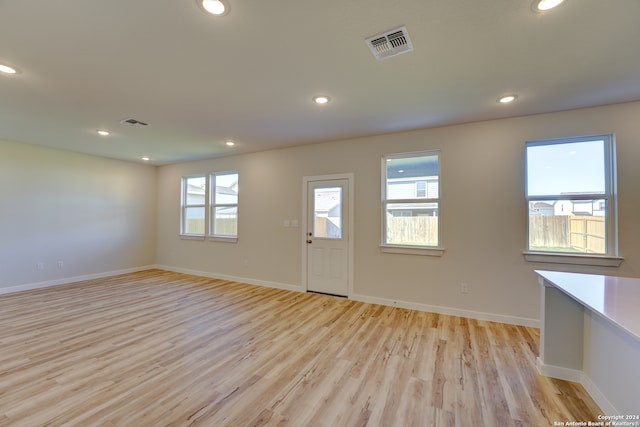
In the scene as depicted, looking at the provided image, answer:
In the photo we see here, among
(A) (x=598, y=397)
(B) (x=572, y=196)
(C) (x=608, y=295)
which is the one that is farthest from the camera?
(B) (x=572, y=196)

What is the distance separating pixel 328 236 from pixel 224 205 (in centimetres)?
256

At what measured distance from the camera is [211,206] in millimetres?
5938

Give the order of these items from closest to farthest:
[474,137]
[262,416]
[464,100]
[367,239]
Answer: [262,416]
[464,100]
[474,137]
[367,239]

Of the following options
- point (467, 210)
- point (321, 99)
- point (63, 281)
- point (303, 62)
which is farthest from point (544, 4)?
point (63, 281)

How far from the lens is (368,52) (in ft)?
6.80

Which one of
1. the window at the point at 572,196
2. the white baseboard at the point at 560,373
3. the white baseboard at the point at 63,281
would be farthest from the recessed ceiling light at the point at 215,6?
the white baseboard at the point at 63,281

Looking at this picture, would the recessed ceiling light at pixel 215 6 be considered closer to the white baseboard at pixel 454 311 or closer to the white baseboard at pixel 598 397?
the white baseboard at pixel 598 397

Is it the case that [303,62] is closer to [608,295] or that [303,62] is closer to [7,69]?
[7,69]

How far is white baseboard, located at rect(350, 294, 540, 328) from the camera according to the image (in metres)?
3.30

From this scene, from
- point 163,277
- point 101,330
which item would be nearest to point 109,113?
point 101,330

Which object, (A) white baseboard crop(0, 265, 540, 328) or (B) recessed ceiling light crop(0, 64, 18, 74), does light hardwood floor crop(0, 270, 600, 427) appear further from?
(B) recessed ceiling light crop(0, 64, 18, 74)

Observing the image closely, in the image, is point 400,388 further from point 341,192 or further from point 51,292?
point 51,292

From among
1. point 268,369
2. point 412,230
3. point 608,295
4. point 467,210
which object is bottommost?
point 268,369

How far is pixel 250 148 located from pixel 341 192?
6.32 ft
